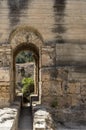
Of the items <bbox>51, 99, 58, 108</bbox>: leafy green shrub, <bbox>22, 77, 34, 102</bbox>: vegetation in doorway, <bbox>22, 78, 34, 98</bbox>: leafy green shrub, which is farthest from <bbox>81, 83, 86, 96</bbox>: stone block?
<bbox>22, 78, 34, 98</bbox>: leafy green shrub

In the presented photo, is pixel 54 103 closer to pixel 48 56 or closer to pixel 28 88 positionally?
pixel 48 56

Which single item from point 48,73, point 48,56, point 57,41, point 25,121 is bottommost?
point 25,121

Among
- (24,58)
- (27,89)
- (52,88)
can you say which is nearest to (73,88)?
(52,88)

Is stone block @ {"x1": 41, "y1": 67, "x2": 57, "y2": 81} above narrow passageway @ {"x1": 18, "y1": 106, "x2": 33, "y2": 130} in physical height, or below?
above

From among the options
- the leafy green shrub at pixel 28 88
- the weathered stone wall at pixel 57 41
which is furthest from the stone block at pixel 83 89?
the leafy green shrub at pixel 28 88

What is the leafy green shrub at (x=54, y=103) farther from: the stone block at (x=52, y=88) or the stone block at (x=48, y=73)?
the stone block at (x=48, y=73)

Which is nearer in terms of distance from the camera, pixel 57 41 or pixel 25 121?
pixel 25 121

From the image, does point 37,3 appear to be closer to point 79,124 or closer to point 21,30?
point 21,30

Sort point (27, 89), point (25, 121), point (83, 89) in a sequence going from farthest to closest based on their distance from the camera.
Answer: point (27, 89), point (83, 89), point (25, 121)

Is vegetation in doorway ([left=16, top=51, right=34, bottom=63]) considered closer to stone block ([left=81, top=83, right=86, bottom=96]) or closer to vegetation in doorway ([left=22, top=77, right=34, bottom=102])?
vegetation in doorway ([left=22, top=77, right=34, bottom=102])

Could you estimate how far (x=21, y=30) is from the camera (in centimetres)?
1308

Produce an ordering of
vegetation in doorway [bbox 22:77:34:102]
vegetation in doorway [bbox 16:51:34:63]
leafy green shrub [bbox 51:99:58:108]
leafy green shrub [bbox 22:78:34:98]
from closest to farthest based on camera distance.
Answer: leafy green shrub [bbox 51:99:58:108]
vegetation in doorway [bbox 22:77:34:102]
leafy green shrub [bbox 22:78:34:98]
vegetation in doorway [bbox 16:51:34:63]

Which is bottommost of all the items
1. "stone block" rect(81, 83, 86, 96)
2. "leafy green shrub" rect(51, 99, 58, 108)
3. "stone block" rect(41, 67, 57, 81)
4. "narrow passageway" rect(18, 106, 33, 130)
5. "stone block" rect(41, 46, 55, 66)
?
"narrow passageway" rect(18, 106, 33, 130)

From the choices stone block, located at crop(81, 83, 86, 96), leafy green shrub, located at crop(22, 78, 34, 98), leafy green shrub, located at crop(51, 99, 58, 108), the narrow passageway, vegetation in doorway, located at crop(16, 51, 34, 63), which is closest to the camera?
the narrow passageway
